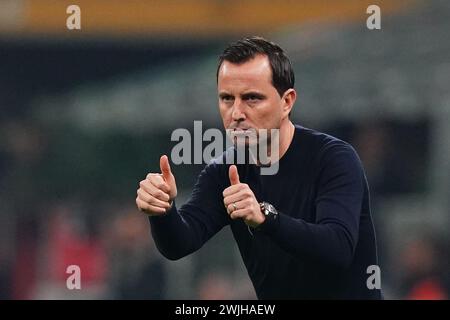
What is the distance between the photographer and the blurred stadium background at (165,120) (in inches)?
479

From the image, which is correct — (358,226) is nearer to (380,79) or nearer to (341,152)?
(341,152)

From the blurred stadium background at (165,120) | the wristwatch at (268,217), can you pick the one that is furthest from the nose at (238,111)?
the blurred stadium background at (165,120)

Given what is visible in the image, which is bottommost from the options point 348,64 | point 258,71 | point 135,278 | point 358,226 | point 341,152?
point 135,278

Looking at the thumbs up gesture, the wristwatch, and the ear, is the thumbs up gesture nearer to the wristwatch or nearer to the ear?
the wristwatch

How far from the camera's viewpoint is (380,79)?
13453 millimetres

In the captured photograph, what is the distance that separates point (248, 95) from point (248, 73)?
99 mm

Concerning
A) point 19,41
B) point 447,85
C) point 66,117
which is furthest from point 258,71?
point 19,41

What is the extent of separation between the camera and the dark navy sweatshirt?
16.6 feet

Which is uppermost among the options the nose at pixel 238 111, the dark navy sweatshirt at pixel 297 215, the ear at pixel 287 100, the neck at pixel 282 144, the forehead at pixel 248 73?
the forehead at pixel 248 73

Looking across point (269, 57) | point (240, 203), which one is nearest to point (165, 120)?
point (269, 57)

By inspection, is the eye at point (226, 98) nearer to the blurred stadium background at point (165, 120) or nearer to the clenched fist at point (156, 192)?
the clenched fist at point (156, 192)

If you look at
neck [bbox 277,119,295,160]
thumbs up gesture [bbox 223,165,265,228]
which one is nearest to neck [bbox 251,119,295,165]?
neck [bbox 277,119,295,160]

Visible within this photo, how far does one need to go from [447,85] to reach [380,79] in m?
0.98

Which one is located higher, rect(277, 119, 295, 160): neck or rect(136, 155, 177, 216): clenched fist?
rect(277, 119, 295, 160): neck
